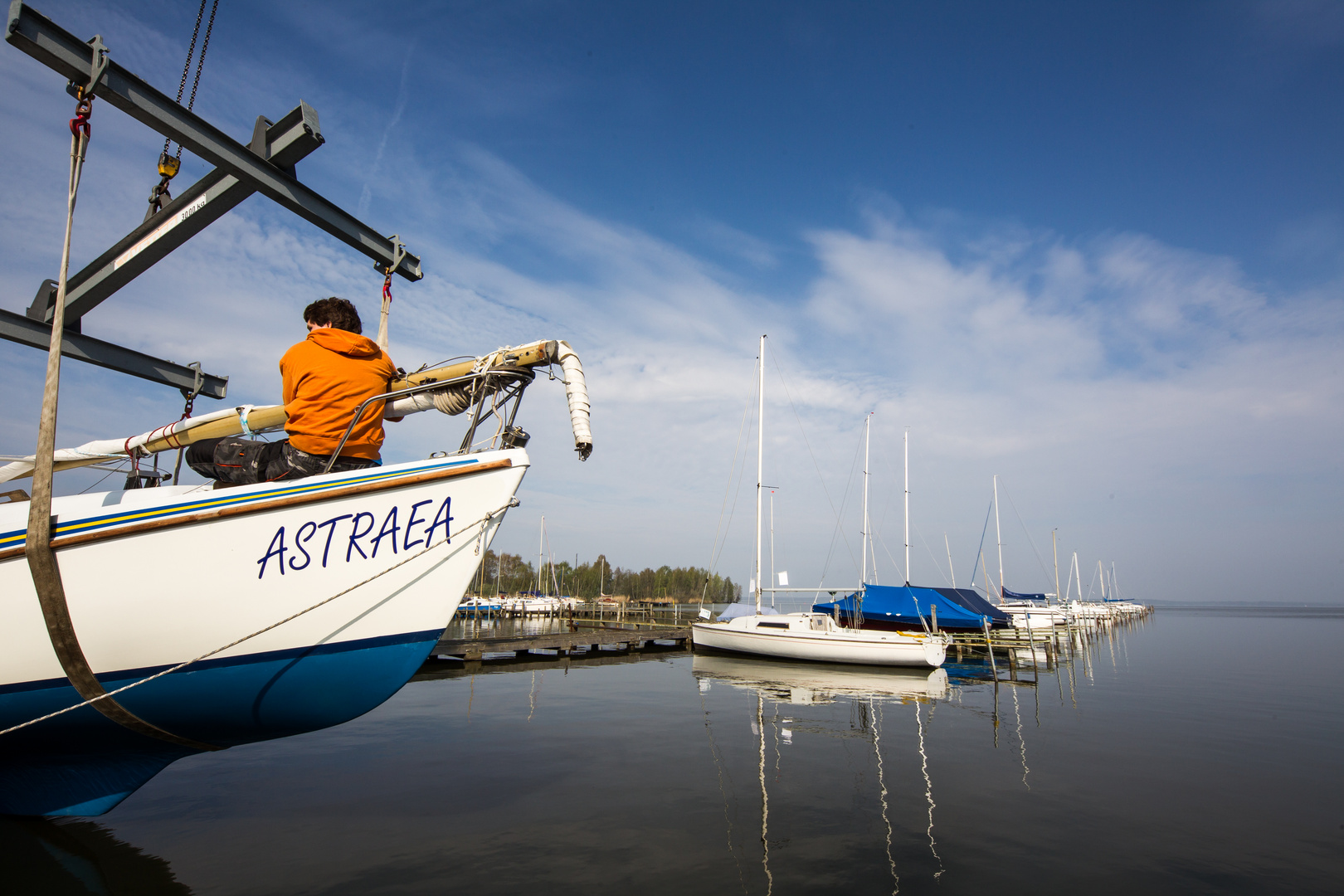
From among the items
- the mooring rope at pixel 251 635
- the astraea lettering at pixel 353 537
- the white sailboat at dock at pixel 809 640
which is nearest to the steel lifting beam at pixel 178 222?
the astraea lettering at pixel 353 537

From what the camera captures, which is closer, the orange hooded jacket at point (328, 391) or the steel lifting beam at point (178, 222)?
the orange hooded jacket at point (328, 391)

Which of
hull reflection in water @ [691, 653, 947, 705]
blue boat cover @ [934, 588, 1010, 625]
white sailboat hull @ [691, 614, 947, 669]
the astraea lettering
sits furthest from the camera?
blue boat cover @ [934, 588, 1010, 625]

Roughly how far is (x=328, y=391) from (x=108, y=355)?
584cm

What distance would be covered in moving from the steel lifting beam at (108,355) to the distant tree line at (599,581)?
237ft

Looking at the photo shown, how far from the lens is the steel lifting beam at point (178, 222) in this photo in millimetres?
6676

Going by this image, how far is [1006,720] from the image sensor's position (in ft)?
45.4

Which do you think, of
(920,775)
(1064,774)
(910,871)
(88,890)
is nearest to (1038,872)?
(910,871)

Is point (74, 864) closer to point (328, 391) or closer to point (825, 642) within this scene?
point (328, 391)

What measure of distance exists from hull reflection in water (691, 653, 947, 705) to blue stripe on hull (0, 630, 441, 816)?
12.4 metres

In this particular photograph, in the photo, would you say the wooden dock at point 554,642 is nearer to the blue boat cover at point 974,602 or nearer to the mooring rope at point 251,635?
the mooring rope at point 251,635

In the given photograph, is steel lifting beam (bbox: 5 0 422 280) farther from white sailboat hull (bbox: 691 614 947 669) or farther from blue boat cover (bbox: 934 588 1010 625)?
blue boat cover (bbox: 934 588 1010 625)

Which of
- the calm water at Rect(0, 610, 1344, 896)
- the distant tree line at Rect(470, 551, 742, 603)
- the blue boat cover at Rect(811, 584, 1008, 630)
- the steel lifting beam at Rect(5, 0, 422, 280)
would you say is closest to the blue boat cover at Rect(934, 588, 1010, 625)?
the blue boat cover at Rect(811, 584, 1008, 630)

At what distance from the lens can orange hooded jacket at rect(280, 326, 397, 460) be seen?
479cm

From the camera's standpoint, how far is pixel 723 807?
294 inches
